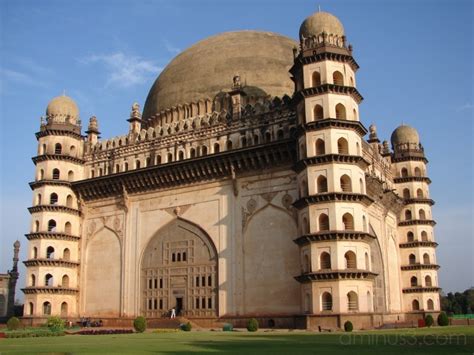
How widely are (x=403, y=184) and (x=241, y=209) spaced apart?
14.4 metres

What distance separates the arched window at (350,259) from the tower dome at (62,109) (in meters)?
21.8

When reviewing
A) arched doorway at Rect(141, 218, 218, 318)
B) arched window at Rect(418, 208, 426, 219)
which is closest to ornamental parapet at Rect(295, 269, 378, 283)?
arched doorway at Rect(141, 218, 218, 318)

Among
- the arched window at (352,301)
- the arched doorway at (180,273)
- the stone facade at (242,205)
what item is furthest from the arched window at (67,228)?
the arched window at (352,301)

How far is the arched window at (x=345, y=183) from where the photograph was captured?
88.3 feet

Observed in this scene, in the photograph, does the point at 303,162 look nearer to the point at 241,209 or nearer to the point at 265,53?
the point at 241,209

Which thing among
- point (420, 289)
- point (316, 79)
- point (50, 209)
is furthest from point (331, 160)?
point (50, 209)

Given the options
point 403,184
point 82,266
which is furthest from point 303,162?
point 82,266

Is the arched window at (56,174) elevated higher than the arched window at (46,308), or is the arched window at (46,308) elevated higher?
the arched window at (56,174)

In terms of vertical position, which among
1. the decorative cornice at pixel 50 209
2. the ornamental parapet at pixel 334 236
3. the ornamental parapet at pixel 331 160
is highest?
the ornamental parapet at pixel 331 160

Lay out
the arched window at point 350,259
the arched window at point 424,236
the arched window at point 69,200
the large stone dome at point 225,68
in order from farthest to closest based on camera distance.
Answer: the arched window at point 424,236, the large stone dome at point 225,68, the arched window at point 69,200, the arched window at point 350,259

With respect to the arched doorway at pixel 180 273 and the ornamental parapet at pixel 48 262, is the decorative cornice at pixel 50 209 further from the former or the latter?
the arched doorway at pixel 180 273

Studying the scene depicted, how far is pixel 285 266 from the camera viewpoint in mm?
28344

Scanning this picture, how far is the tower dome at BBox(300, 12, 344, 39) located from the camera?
29047mm

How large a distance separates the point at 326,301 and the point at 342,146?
757 cm
